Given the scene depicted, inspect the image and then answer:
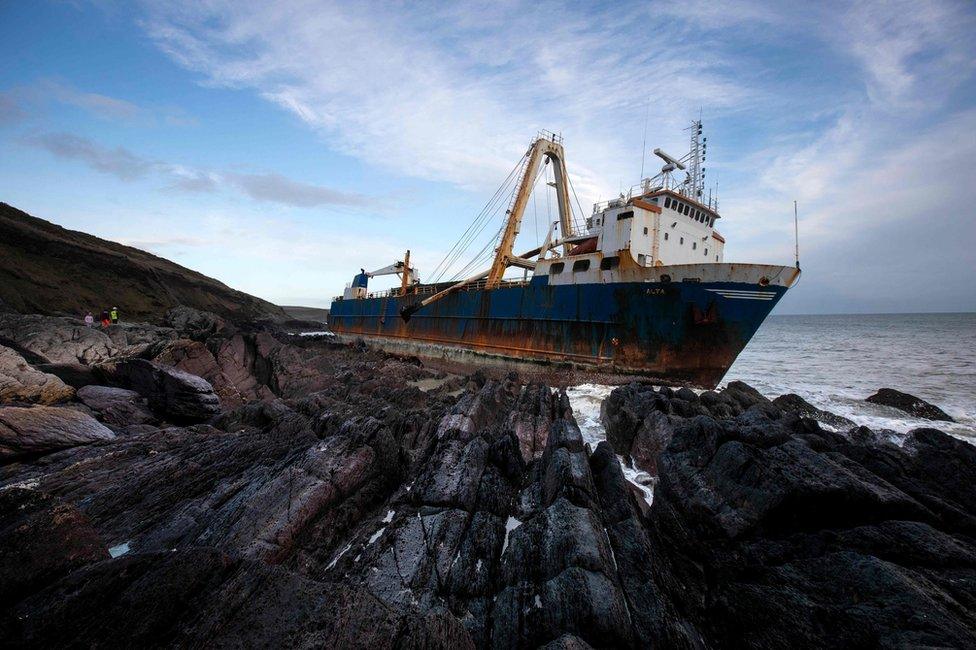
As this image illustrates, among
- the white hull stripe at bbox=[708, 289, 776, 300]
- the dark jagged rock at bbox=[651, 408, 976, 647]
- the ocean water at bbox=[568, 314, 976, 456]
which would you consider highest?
the white hull stripe at bbox=[708, 289, 776, 300]

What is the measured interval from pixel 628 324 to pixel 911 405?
1073 cm

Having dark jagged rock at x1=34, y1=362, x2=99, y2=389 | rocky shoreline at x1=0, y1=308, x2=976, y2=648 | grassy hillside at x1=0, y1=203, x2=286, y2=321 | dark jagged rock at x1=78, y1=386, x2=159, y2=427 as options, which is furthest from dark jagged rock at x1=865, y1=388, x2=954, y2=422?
grassy hillside at x1=0, y1=203, x2=286, y2=321

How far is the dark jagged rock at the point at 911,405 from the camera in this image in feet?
42.3

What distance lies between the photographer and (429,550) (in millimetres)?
Result: 4414

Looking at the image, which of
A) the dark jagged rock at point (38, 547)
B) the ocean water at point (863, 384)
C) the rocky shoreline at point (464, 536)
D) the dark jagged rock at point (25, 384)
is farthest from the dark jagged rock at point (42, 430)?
the ocean water at point (863, 384)

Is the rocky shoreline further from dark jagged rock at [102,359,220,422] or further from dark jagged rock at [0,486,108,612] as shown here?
dark jagged rock at [102,359,220,422]

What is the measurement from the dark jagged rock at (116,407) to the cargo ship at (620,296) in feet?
51.9

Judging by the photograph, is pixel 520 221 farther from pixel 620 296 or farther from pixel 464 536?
pixel 464 536

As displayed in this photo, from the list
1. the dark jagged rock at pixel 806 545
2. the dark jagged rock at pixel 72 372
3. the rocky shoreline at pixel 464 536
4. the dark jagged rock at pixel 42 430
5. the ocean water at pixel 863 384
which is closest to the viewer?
the rocky shoreline at pixel 464 536

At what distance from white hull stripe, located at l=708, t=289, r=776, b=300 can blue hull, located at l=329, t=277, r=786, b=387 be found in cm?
4

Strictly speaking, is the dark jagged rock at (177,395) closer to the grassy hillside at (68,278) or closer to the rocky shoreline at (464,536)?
the rocky shoreline at (464,536)

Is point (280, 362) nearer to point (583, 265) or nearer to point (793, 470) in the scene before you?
point (583, 265)

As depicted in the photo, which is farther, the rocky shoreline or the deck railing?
the deck railing

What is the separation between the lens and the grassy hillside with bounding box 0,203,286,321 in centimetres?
3075
